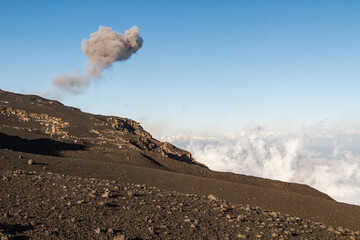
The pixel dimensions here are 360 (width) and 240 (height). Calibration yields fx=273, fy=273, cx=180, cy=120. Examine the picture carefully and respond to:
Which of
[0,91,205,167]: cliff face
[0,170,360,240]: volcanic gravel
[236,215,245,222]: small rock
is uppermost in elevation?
[0,91,205,167]: cliff face

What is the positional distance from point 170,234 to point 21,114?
5714 centimetres

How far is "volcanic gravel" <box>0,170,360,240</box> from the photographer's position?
6.67 meters

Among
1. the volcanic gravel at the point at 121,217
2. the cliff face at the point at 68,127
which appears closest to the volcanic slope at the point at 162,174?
the cliff face at the point at 68,127

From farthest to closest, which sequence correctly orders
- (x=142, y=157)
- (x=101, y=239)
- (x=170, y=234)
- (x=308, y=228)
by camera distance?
(x=142, y=157), (x=308, y=228), (x=170, y=234), (x=101, y=239)

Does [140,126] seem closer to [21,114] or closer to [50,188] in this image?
[21,114]

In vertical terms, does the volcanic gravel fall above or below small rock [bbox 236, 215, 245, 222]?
below

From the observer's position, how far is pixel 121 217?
7.89 metres

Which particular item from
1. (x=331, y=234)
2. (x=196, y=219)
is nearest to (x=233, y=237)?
(x=196, y=219)

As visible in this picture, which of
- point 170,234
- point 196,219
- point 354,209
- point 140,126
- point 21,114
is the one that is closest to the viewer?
point 170,234

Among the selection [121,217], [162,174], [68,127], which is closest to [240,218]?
[121,217]

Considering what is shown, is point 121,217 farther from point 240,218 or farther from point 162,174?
point 162,174

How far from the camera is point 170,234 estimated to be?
7.16 meters

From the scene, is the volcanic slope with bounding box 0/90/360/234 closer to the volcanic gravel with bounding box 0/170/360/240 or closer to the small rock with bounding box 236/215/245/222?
the volcanic gravel with bounding box 0/170/360/240

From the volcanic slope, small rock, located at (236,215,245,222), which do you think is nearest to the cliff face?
the volcanic slope
